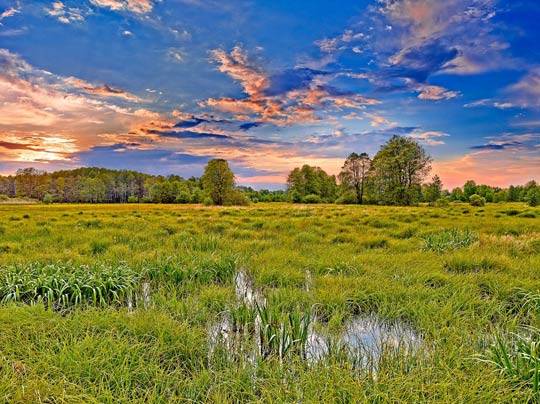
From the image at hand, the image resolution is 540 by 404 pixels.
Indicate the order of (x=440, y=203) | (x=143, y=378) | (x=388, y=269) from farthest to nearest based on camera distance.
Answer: (x=440, y=203) → (x=388, y=269) → (x=143, y=378)

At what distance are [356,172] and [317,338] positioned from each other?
64.7 meters

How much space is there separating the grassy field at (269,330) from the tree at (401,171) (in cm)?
4651

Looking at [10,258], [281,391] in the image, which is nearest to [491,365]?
[281,391]

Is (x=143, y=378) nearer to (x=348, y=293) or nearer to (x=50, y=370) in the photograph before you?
(x=50, y=370)

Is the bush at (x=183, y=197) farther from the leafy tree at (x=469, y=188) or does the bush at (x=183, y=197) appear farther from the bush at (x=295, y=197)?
the leafy tree at (x=469, y=188)

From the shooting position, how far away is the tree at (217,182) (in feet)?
189

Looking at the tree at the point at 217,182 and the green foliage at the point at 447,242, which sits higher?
the tree at the point at 217,182

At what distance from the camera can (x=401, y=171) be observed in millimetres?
52156

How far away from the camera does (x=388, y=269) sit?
21.0 feet

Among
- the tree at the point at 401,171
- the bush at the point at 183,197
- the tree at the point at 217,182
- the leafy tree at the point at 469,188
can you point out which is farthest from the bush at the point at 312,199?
the leafy tree at the point at 469,188

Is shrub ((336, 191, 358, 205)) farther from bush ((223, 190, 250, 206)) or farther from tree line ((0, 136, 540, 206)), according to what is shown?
bush ((223, 190, 250, 206))

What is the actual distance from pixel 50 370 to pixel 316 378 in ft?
8.70

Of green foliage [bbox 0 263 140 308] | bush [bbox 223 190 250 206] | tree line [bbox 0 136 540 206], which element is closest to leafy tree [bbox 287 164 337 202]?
tree line [bbox 0 136 540 206]

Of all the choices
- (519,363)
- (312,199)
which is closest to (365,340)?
(519,363)
